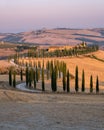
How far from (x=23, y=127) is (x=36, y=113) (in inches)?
236

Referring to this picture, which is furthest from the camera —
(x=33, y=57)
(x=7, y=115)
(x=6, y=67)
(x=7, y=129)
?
(x=33, y=57)

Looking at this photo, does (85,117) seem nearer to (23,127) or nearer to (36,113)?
(36,113)

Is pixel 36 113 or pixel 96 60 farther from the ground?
pixel 36 113

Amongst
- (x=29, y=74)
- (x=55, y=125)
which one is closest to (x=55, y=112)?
(x=55, y=125)

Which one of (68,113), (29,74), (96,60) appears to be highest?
(68,113)

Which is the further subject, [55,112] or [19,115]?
[55,112]

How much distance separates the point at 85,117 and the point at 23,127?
20.0ft

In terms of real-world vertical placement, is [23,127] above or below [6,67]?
above

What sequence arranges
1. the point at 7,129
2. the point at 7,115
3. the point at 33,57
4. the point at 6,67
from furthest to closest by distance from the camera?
the point at 33,57, the point at 6,67, the point at 7,115, the point at 7,129

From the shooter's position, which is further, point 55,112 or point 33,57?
point 33,57

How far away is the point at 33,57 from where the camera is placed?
533 ft

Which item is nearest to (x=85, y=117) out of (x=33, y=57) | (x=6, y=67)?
(x=6, y=67)

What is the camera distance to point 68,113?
2986cm

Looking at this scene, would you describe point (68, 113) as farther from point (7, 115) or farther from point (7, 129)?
point (7, 129)
